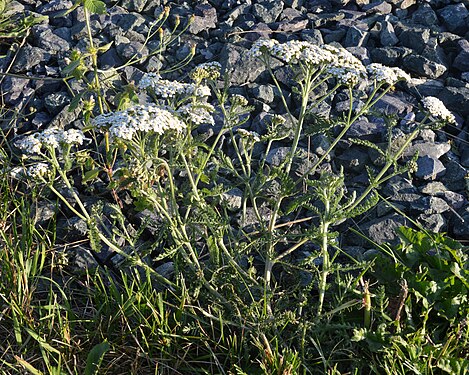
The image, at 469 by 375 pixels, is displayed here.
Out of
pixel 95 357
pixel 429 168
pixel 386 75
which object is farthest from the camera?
pixel 429 168

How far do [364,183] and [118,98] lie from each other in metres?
1.19

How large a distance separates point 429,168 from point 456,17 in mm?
1388

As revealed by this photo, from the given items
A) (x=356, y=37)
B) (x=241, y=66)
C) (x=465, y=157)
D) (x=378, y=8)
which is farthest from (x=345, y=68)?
(x=378, y=8)

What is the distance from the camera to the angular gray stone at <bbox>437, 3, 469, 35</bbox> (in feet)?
13.9

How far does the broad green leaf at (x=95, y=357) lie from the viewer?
2379mm

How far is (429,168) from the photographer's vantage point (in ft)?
10.9

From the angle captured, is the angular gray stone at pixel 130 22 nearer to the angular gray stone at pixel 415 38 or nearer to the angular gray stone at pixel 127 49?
the angular gray stone at pixel 127 49

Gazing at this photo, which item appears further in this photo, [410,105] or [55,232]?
[410,105]

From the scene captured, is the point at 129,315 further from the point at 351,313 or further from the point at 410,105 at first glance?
the point at 410,105

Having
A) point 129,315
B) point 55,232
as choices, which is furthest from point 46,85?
point 129,315

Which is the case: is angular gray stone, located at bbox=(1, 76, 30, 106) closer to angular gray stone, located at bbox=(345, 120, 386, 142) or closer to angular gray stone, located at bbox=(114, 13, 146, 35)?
angular gray stone, located at bbox=(114, 13, 146, 35)

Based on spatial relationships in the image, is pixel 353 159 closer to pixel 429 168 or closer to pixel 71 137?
pixel 429 168

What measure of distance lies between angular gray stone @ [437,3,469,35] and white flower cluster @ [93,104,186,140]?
8.22 ft

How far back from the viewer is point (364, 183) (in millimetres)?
3291
